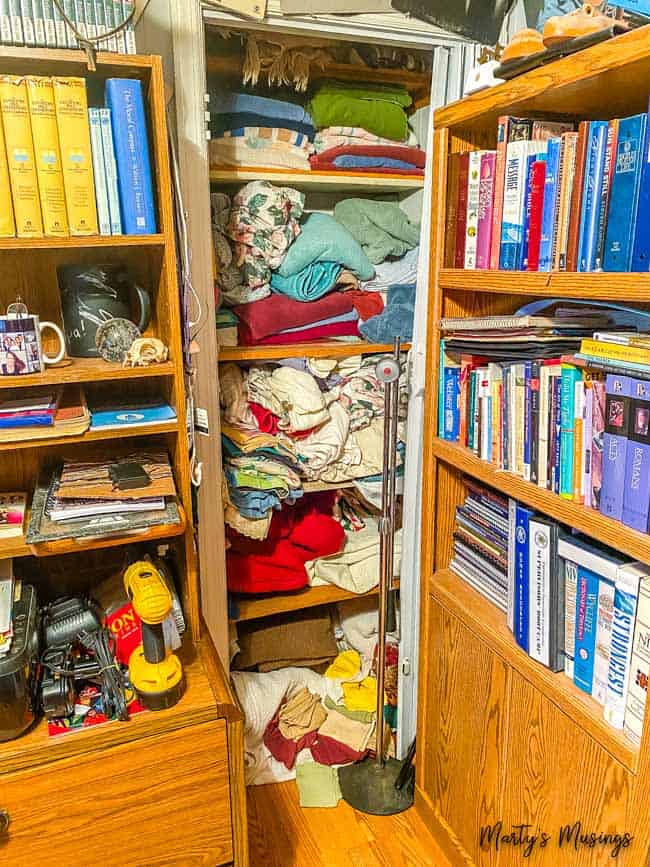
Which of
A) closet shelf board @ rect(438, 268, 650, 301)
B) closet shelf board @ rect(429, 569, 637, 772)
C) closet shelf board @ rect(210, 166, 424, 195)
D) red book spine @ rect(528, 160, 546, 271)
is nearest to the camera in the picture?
closet shelf board @ rect(438, 268, 650, 301)

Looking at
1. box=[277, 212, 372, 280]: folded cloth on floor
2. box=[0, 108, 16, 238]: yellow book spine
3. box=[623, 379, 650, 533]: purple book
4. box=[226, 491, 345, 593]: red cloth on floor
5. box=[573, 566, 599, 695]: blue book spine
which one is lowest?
box=[226, 491, 345, 593]: red cloth on floor

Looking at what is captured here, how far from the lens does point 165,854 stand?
1298 millimetres

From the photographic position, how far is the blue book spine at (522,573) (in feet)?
4.31

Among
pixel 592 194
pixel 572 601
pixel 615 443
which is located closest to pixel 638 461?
pixel 615 443

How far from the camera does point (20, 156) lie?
45.9 inches

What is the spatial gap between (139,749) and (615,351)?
41.4 inches

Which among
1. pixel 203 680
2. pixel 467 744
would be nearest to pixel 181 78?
pixel 203 680

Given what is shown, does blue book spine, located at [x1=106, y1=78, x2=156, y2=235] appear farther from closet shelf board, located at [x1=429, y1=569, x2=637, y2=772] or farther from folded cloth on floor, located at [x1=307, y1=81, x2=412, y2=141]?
closet shelf board, located at [x1=429, y1=569, x2=637, y2=772]

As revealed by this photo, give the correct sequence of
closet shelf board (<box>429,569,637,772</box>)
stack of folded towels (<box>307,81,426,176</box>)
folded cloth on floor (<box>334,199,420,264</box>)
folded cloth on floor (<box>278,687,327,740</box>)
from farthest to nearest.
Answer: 1. folded cloth on floor (<box>278,687,327,740</box>)
2. folded cloth on floor (<box>334,199,420,264</box>)
3. stack of folded towels (<box>307,81,426,176</box>)
4. closet shelf board (<box>429,569,637,772</box>)

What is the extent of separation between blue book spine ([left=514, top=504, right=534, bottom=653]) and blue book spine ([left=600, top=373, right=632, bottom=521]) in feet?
0.70

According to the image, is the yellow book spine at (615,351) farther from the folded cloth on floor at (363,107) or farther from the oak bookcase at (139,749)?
the folded cloth on floor at (363,107)

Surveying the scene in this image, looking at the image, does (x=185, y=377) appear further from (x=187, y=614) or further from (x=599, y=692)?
(x=599, y=692)

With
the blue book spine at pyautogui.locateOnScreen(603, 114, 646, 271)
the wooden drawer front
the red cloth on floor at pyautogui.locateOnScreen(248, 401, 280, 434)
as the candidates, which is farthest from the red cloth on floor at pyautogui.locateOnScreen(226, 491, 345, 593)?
the blue book spine at pyautogui.locateOnScreen(603, 114, 646, 271)

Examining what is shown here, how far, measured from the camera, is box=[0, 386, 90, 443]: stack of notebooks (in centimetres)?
124
